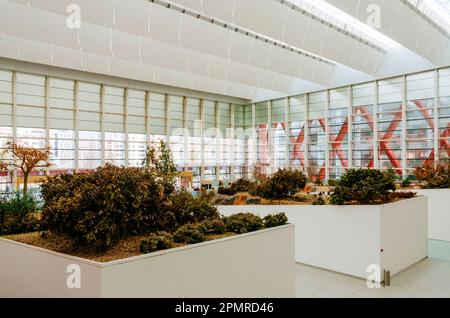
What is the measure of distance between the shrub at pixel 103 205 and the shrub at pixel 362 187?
545cm

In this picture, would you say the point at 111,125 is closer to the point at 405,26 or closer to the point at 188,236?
the point at 405,26

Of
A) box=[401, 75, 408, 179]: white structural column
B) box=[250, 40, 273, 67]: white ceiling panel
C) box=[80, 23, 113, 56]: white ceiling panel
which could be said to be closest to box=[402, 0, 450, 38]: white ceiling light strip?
box=[401, 75, 408, 179]: white structural column

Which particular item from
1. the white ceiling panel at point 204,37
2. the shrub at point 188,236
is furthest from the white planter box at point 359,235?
the white ceiling panel at point 204,37

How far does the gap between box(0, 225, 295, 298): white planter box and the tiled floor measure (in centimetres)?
177

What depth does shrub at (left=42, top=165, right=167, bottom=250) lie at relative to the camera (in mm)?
6070

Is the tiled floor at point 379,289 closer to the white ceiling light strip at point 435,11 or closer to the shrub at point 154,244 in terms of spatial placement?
the shrub at point 154,244

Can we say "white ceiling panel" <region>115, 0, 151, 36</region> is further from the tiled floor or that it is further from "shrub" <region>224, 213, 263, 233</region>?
the tiled floor

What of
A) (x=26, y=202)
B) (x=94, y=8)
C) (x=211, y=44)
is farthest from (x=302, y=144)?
(x=26, y=202)

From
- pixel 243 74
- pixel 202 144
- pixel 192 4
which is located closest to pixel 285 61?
pixel 243 74

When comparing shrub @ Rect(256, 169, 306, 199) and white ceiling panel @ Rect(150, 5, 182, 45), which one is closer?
shrub @ Rect(256, 169, 306, 199)

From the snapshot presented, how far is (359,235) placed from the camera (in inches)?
398

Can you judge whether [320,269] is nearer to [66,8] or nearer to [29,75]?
[66,8]

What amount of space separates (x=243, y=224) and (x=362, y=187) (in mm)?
4410

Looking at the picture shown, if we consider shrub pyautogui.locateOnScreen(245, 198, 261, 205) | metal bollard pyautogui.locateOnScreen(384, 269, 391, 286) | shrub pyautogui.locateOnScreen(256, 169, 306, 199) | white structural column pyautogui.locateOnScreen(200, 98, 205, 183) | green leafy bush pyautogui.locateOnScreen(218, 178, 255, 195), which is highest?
white structural column pyautogui.locateOnScreen(200, 98, 205, 183)
